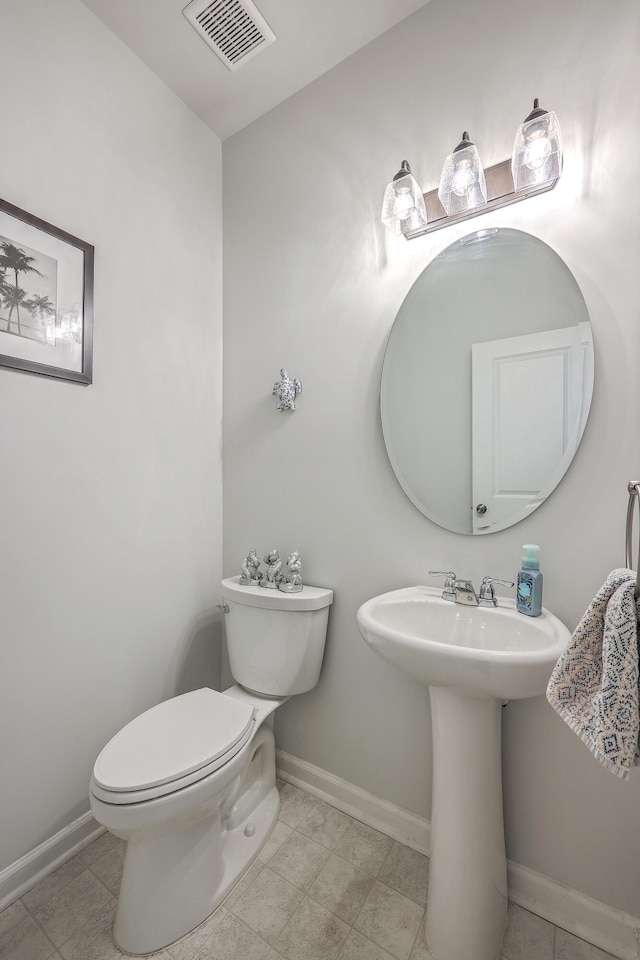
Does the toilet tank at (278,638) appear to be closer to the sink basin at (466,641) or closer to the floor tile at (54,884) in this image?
the sink basin at (466,641)

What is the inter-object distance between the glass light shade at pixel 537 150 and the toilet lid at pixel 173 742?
1.68m

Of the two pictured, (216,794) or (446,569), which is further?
(446,569)

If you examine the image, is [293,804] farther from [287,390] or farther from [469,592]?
[287,390]

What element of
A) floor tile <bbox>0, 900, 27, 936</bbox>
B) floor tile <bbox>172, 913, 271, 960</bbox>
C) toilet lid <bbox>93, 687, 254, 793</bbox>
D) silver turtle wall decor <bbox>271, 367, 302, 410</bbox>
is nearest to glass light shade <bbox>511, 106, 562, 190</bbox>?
silver turtle wall decor <bbox>271, 367, 302, 410</bbox>

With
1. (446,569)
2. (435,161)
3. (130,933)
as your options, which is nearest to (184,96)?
(435,161)

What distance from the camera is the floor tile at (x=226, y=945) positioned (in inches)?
40.7

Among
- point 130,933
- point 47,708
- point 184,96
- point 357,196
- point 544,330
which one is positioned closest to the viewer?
point 130,933

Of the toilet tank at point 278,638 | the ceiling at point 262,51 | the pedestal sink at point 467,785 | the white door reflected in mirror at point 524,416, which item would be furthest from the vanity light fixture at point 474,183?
the toilet tank at point 278,638

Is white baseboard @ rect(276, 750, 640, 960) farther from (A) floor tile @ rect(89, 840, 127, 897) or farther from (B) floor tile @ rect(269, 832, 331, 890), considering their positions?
(A) floor tile @ rect(89, 840, 127, 897)

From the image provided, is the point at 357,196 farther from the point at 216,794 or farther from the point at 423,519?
the point at 216,794

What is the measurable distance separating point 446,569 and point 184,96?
206 cm

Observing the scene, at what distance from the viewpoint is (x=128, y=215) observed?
4.98 feet

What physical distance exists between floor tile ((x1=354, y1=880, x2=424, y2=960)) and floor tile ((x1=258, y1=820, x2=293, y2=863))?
0.32 meters

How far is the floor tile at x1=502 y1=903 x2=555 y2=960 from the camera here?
1040 mm
